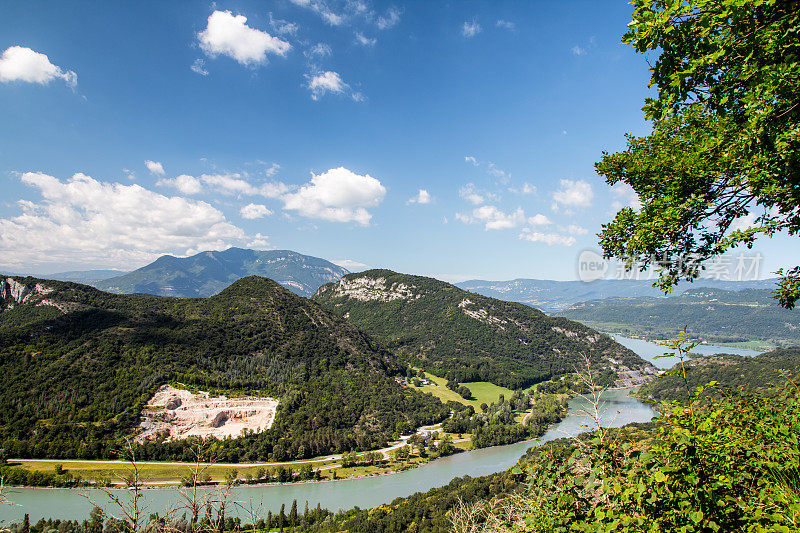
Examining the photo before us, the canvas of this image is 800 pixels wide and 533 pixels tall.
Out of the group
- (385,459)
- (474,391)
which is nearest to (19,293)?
(385,459)

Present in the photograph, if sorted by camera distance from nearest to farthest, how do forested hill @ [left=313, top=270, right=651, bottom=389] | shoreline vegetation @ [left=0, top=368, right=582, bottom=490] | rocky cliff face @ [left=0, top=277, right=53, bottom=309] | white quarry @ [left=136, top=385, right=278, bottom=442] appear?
shoreline vegetation @ [left=0, top=368, right=582, bottom=490] → white quarry @ [left=136, top=385, right=278, bottom=442] → rocky cliff face @ [left=0, top=277, right=53, bottom=309] → forested hill @ [left=313, top=270, right=651, bottom=389]

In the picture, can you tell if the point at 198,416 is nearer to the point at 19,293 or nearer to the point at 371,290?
the point at 19,293

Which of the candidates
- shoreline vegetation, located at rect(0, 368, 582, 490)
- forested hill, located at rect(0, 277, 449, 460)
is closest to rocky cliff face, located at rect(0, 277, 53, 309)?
forested hill, located at rect(0, 277, 449, 460)

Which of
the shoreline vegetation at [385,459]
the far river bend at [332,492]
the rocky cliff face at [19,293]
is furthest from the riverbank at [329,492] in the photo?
the rocky cliff face at [19,293]

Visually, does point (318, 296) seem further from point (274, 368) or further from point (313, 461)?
point (313, 461)

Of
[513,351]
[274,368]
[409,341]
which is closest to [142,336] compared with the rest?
[274,368]

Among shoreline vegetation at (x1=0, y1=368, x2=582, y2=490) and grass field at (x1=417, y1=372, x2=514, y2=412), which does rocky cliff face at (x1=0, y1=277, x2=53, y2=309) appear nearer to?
shoreline vegetation at (x1=0, y1=368, x2=582, y2=490)
